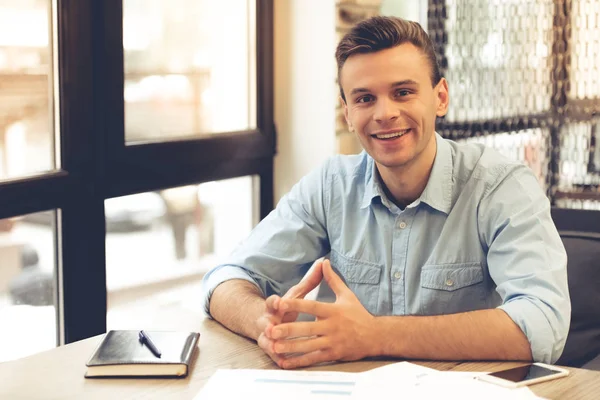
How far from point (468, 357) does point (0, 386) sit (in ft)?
2.53

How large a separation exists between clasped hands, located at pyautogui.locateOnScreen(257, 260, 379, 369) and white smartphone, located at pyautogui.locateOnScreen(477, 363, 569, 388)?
211 mm

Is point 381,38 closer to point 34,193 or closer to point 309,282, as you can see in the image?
point 309,282

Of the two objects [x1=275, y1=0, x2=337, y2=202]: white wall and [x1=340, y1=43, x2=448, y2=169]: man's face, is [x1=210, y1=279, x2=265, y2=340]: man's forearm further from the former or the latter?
[x1=275, y1=0, x2=337, y2=202]: white wall

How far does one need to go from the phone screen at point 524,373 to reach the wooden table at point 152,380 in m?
0.03

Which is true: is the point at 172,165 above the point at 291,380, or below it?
above

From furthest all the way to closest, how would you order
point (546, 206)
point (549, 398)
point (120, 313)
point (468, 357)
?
point (120, 313)
point (546, 206)
point (468, 357)
point (549, 398)

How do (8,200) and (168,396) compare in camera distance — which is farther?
(8,200)

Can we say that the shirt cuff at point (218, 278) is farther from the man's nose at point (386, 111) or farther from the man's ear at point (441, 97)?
the man's ear at point (441, 97)

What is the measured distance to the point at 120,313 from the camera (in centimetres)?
216

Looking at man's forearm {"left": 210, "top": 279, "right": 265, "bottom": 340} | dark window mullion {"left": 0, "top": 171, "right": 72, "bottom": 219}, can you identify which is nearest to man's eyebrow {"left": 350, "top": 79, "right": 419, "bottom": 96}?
man's forearm {"left": 210, "top": 279, "right": 265, "bottom": 340}

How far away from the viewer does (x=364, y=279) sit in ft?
5.79

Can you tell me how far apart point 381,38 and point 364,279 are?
53cm

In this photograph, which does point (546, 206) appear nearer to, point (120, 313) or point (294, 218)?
point (294, 218)

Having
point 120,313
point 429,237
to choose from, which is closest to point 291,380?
point 429,237
